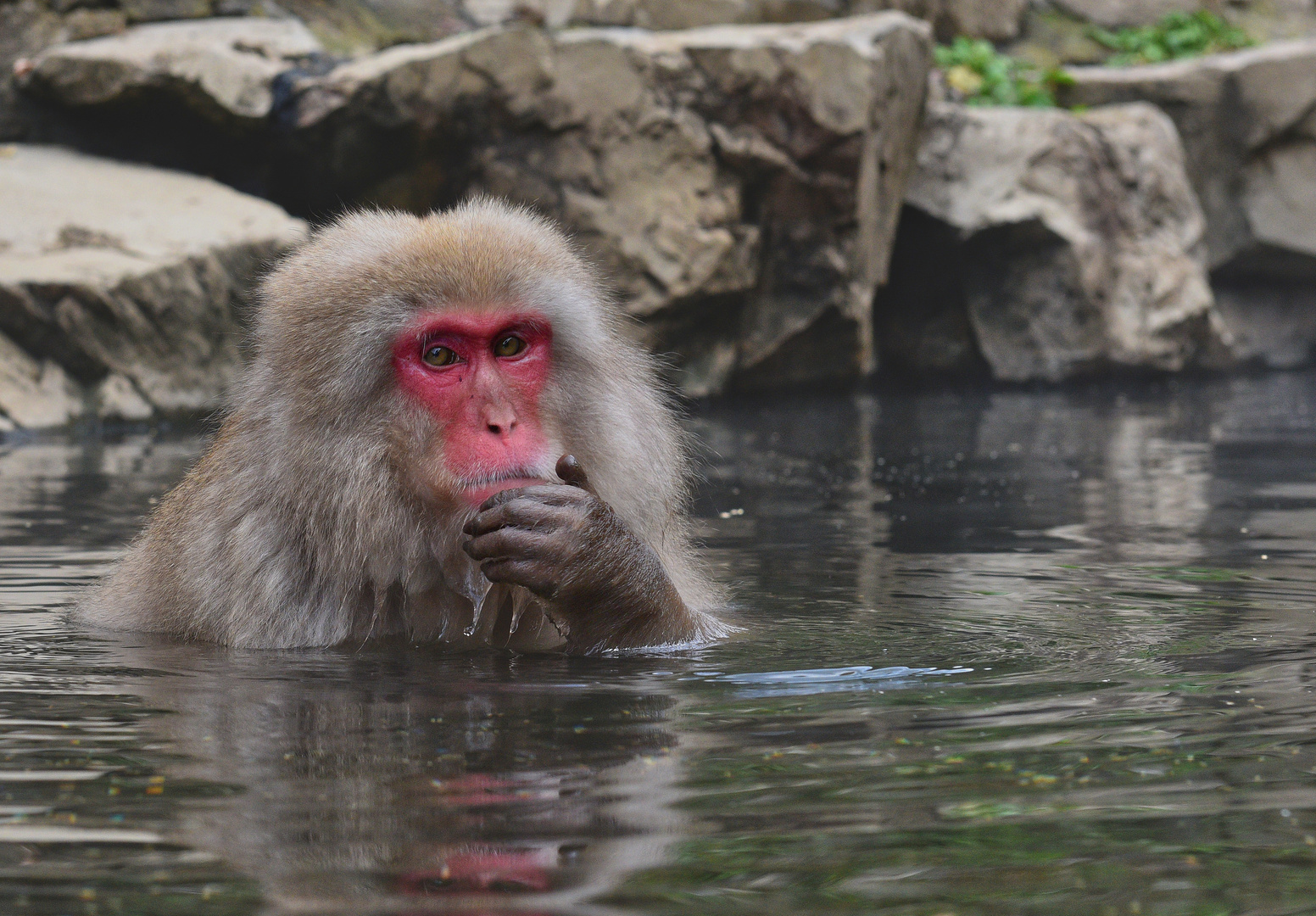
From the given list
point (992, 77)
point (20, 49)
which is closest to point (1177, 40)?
point (992, 77)

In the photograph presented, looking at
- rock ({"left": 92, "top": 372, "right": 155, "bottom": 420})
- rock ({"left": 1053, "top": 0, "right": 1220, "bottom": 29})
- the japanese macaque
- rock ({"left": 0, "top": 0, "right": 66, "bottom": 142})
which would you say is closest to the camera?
the japanese macaque

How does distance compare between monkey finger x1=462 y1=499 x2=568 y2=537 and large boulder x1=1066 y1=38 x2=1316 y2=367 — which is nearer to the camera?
monkey finger x1=462 y1=499 x2=568 y2=537

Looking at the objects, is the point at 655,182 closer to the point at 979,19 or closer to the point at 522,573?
the point at 979,19

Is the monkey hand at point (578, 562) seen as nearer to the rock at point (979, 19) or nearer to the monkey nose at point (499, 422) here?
the monkey nose at point (499, 422)

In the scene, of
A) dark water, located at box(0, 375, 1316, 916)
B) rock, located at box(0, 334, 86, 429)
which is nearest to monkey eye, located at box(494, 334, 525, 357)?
dark water, located at box(0, 375, 1316, 916)

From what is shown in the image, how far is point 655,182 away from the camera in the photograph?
1005cm

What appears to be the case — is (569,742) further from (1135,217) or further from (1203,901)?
(1135,217)

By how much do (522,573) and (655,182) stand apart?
23.8 ft

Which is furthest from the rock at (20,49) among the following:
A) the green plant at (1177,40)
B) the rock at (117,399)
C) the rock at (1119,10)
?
the rock at (1119,10)

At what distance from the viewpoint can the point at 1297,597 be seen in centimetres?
383

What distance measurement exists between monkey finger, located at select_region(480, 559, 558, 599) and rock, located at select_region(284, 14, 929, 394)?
6629mm

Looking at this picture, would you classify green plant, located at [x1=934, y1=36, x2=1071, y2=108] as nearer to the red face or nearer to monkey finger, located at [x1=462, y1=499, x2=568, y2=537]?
the red face

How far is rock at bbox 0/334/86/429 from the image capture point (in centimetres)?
838

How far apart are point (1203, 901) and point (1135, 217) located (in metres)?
11.0
